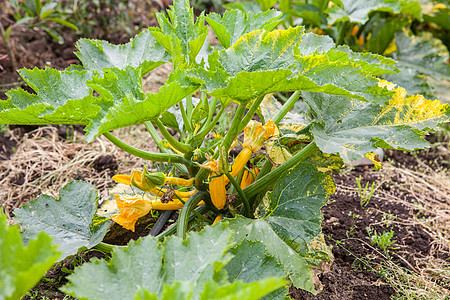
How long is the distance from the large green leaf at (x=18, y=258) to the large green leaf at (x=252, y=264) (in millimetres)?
515

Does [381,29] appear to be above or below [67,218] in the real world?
below

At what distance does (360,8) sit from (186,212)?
6.84 feet

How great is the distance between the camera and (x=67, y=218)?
1447 millimetres

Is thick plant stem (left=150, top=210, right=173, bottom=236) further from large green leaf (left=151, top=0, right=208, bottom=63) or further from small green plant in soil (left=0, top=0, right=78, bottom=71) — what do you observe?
small green plant in soil (left=0, top=0, right=78, bottom=71)

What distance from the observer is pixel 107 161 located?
2.44 metres

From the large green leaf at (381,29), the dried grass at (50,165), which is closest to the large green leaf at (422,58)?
the large green leaf at (381,29)

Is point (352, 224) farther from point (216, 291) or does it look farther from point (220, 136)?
point (216, 291)

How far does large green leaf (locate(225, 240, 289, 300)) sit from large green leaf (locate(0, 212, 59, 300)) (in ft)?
1.69

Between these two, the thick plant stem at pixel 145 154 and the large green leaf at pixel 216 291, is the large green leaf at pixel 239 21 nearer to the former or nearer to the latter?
the thick plant stem at pixel 145 154

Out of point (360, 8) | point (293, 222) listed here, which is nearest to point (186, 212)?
point (293, 222)

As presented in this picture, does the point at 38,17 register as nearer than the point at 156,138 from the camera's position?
No

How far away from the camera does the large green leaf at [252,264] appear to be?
1.13 meters

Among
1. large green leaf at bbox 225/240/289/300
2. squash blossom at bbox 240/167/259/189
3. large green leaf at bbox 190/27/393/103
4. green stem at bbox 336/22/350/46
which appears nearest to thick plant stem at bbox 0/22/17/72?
squash blossom at bbox 240/167/259/189

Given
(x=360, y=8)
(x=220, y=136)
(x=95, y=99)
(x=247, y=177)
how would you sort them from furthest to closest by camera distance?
(x=360, y=8) < (x=247, y=177) < (x=220, y=136) < (x=95, y=99)
